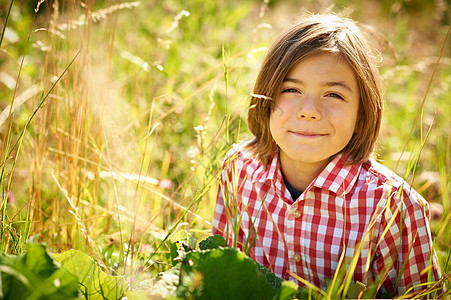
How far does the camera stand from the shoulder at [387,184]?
1310 mm

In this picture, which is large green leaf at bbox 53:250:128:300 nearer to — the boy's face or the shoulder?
the boy's face

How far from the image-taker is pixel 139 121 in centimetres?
219

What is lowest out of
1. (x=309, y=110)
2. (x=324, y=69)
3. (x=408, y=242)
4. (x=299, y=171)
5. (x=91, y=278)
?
(x=91, y=278)

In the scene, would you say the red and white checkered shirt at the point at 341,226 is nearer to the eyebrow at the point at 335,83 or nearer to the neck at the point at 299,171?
the neck at the point at 299,171

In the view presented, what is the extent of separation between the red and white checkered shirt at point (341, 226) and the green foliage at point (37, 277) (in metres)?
0.56

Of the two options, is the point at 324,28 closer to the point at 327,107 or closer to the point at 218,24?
the point at 327,107

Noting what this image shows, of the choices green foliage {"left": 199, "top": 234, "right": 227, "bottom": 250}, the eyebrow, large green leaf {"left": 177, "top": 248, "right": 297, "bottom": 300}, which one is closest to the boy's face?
the eyebrow

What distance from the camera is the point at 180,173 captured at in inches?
85.7

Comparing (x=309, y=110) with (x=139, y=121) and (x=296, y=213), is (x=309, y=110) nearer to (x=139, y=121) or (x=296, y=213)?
(x=296, y=213)

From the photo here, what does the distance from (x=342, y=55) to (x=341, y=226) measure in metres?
0.51

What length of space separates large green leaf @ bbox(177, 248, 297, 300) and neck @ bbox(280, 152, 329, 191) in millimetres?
649

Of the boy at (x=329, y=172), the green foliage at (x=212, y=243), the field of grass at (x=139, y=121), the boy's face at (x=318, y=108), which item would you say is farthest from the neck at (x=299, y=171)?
the green foliage at (x=212, y=243)

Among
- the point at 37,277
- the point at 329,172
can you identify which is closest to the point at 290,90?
the point at 329,172

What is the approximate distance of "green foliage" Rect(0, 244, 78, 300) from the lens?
0.79m
